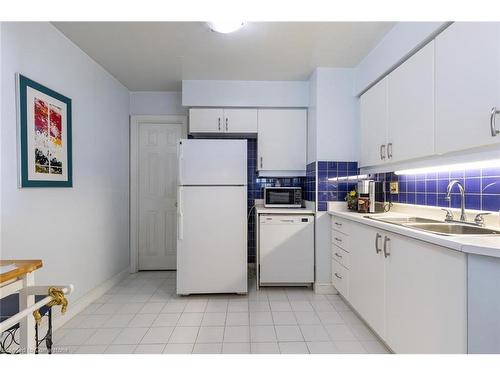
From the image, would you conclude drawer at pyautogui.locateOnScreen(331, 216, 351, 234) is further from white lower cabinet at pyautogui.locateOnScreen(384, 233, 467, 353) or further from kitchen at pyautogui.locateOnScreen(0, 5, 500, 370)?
white lower cabinet at pyautogui.locateOnScreen(384, 233, 467, 353)

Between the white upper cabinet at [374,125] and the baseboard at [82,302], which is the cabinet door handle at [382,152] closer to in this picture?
the white upper cabinet at [374,125]

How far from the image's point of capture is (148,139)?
3.64 m

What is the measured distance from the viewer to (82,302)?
2449mm

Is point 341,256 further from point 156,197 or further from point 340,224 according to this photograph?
point 156,197

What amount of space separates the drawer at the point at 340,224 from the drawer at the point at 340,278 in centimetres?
35

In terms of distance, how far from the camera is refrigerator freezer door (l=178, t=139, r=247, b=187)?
2719 mm

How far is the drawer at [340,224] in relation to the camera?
2.39 metres

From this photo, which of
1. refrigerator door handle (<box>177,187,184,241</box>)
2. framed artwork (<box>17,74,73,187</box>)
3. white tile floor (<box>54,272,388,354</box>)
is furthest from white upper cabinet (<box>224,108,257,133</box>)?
white tile floor (<box>54,272,388,354</box>)

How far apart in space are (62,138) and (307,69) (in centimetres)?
245

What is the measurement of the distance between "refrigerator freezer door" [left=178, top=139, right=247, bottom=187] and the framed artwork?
98 centimetres

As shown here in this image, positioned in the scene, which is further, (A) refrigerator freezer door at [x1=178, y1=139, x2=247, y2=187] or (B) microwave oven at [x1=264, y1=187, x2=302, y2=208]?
(B) microwave oven at [x1=264, y1=187, x2=302, y2=208]

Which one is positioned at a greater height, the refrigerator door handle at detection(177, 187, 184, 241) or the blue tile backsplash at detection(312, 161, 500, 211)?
the blue tile backsplash at detection(312, 161, 500, 211)

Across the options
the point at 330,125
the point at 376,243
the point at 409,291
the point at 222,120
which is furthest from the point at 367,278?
the point at 222,120
